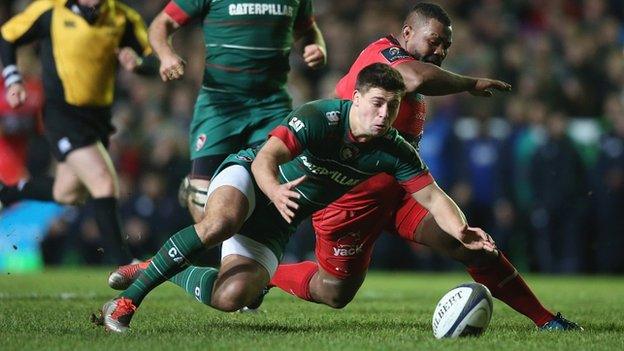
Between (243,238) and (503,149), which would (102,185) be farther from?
(503,149)

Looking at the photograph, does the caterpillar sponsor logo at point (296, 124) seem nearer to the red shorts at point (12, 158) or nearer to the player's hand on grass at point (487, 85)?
the player's hand on grass at point (487, 85)

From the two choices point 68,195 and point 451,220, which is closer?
point 451,220

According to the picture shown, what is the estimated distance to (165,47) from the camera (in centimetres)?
796

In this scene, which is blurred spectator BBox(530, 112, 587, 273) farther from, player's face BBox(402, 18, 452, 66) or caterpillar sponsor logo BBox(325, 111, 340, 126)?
caterpillar sponsor logo BBox(325, 111, 340, 126)

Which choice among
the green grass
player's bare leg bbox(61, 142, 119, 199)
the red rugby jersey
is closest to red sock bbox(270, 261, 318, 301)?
the green grass

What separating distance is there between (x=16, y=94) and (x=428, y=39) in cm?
387

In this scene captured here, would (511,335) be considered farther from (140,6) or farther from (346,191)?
(140,6)

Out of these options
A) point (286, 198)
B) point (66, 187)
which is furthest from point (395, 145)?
point (66, 187)

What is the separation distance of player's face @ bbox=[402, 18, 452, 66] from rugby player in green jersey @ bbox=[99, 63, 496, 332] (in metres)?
0.88

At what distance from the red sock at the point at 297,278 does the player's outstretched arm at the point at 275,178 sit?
69.4 inches

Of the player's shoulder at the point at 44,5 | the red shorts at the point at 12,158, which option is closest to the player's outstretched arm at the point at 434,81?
the player's shoulder at the point at 44,5

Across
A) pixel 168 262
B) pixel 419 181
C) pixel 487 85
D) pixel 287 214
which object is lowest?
pixel 168 262

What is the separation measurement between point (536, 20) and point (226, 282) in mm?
11655

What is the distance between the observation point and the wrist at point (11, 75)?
374 inches
